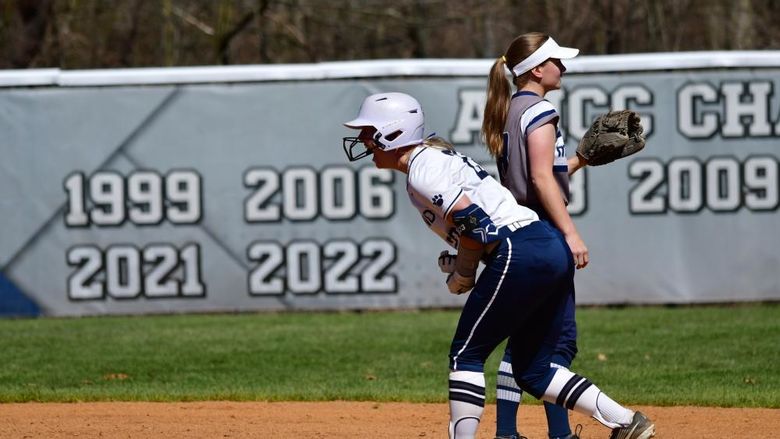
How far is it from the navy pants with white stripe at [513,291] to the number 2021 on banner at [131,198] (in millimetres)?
7394

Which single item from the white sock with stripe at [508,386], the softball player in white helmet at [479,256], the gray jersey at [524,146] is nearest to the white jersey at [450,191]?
the softball player in white helmet at [479,256]

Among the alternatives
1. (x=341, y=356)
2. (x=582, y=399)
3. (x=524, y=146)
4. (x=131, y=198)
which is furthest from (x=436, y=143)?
(x=131, y=198)

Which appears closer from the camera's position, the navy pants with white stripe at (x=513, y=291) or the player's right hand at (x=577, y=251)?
the navy pants with white stripe at (x=513, y=291)

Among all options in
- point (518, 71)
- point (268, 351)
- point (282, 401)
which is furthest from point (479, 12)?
point (518, 71)

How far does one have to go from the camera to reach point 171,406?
755 centimetres

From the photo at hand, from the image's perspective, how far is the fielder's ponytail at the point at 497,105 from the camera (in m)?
5.27

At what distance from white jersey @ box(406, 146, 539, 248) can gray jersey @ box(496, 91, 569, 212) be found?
0.29 metres

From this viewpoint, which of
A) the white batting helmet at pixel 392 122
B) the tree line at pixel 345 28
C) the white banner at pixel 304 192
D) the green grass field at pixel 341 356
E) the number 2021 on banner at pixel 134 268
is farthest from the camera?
the tree line at pixel 345 28

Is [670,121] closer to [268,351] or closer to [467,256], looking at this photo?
[268,351]

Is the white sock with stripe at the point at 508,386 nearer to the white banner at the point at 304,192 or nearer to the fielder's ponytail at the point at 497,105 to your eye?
the fielder's ponytail at the point at 497,105

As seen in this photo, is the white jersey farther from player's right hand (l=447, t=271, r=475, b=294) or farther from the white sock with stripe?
the white sock with stripe

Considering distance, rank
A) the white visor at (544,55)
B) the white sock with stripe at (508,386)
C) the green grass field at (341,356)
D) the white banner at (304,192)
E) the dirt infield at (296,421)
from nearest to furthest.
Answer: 1. the white visor at (544,55)
2. the white sock with stripe at (508,386)
3. the dirt infield at (296,421)
4. the green grass field at (341,356)
5. the white banner at (304,192)

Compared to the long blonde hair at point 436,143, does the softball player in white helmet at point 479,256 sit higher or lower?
lower

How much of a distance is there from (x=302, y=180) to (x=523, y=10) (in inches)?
438
